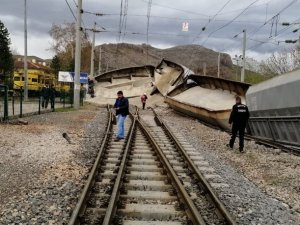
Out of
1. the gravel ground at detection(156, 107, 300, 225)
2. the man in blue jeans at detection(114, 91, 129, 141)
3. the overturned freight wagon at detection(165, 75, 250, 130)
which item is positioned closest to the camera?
the gravel ground at detection(156, 107, 300, 225)

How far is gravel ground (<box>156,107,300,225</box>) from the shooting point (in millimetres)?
7637

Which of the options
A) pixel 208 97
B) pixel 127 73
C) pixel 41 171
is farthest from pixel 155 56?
pixel 41 171

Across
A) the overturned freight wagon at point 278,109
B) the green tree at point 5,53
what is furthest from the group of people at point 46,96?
the green tree at point 5,53

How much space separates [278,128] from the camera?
659 inches

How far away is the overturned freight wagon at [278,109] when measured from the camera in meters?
15.3

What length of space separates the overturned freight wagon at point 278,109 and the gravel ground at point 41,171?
21.2ft

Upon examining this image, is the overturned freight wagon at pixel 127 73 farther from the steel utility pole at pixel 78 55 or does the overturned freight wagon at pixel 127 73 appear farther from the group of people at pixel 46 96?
the group of people at pixel 46 96

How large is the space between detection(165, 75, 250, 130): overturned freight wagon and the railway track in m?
10.3

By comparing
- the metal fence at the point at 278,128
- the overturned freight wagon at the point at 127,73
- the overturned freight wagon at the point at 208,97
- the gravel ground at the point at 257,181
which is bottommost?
the gravel ground at the point at 257,181

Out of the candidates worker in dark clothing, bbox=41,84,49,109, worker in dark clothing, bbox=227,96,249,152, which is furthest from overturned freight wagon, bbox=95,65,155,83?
worker in dark clothing, bbox=227,96,249,152

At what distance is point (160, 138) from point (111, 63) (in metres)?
132

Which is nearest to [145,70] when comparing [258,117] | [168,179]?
[258,117]

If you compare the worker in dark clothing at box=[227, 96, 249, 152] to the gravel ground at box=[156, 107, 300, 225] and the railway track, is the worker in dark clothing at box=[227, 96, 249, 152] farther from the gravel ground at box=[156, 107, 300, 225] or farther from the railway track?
the railway track

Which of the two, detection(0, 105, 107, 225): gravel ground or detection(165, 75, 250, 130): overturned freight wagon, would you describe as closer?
detection(0, 105, 107, 225): gravel ground
